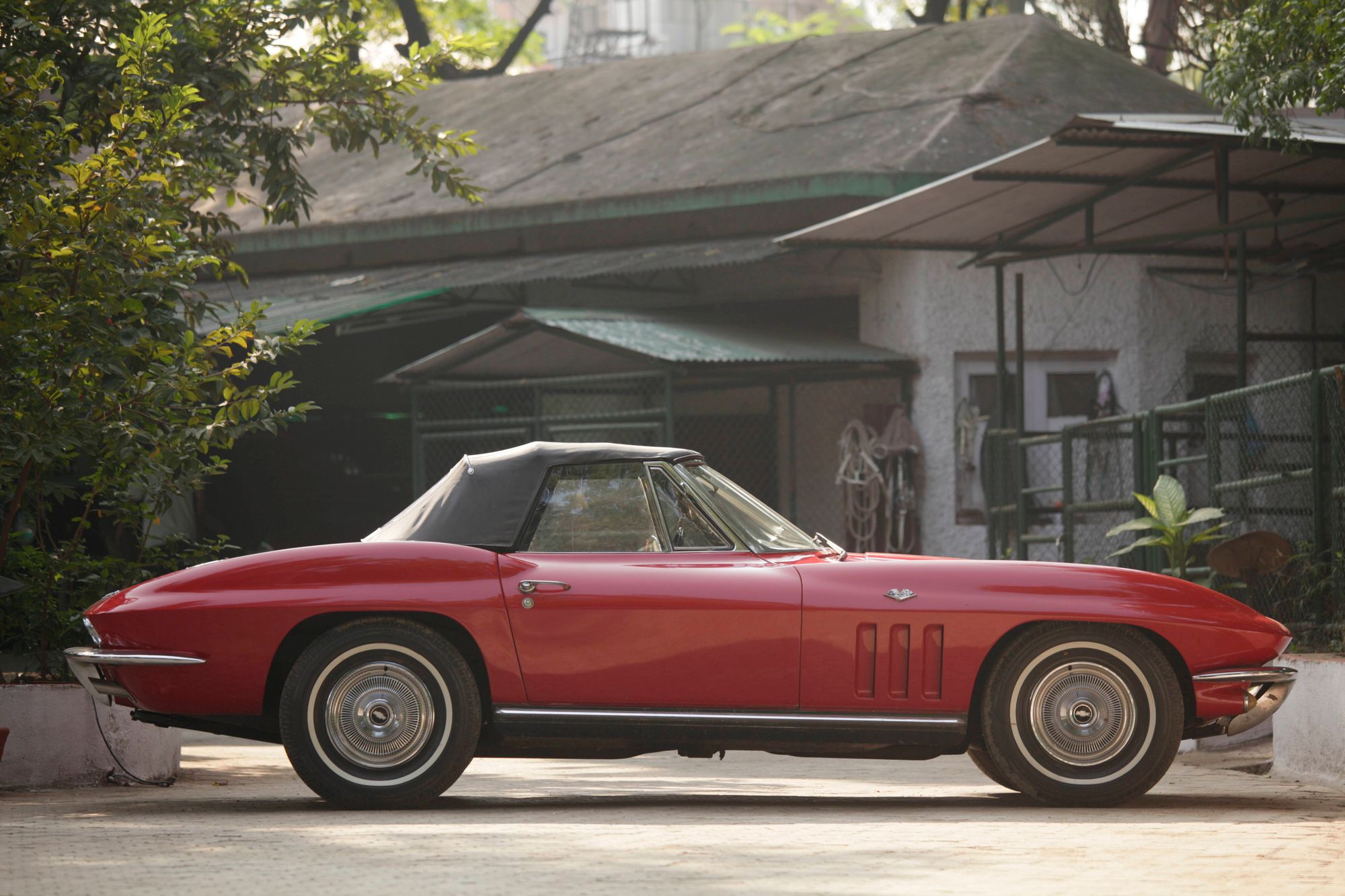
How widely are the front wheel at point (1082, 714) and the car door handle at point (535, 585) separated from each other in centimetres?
161

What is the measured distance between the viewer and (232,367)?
780 centimetres

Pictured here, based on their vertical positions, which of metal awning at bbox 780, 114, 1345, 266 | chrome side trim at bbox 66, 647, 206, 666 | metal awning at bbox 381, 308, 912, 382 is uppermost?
metal awning at bbox 780, 114, 1345, 266

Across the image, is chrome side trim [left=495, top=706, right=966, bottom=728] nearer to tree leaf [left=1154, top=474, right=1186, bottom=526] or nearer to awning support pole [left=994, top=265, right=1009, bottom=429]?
tree leaf [left=1154, top=474, right=1186, bottom=526]

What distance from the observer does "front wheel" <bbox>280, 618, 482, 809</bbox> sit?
6234 mm

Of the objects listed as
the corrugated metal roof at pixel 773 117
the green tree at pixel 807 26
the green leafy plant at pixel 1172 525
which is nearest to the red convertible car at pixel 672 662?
the green leafy plant at pixel 1172 525

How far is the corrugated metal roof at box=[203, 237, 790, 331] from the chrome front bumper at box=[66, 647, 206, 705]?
32.8 feet

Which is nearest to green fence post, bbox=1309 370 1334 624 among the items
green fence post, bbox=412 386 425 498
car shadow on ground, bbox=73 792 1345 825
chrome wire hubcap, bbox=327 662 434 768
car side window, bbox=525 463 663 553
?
car shadow on ground, bbox=73 792 1345 825

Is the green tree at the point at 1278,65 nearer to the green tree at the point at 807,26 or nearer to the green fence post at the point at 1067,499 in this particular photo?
the green fence post at the point at 1067,499

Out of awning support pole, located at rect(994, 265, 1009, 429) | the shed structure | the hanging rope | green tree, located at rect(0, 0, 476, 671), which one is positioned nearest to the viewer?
green tree, located at rect(0, 0, 476, 671)

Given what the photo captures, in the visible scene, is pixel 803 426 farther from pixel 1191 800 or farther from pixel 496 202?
pixel 1191 800

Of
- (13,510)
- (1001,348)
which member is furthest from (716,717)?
(1001,348)

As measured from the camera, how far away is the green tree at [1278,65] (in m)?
8.87

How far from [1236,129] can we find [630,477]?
5.49 meters

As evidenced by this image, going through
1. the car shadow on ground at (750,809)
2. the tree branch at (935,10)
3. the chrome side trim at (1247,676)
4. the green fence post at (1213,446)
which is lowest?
the car shadow on ground at (750,809)
